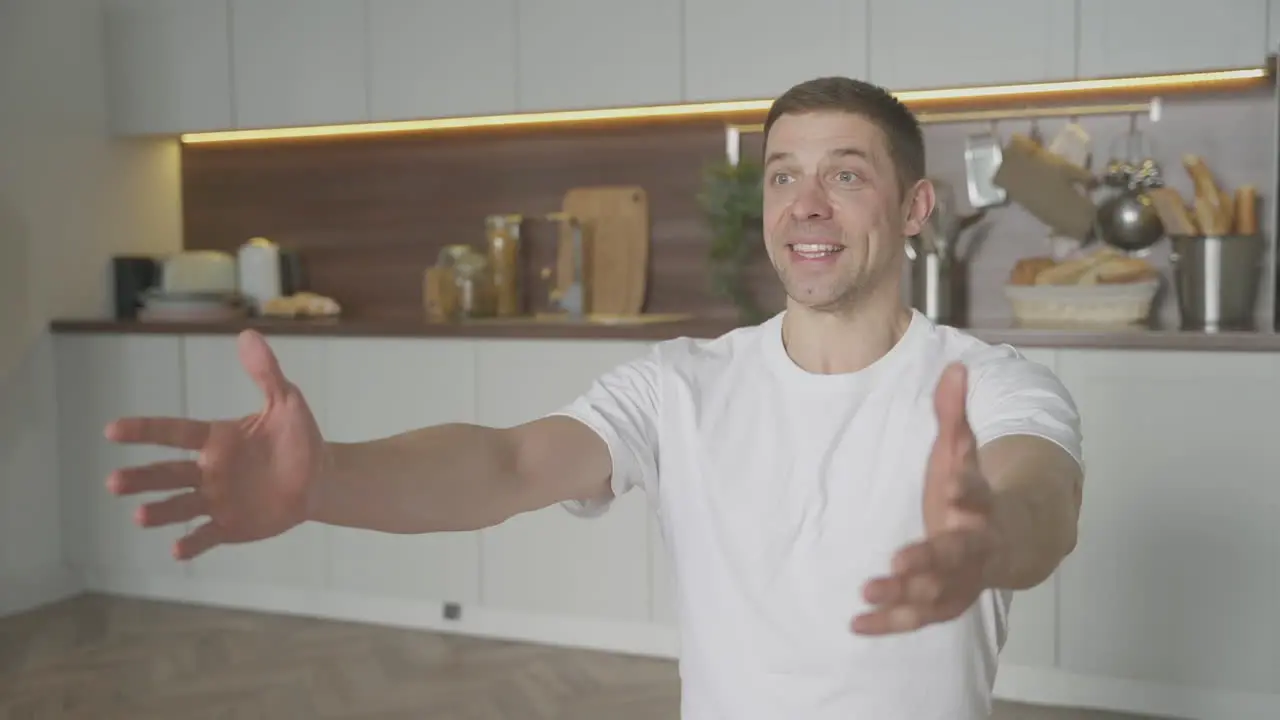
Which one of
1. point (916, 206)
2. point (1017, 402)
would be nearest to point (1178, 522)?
point (916, 206)

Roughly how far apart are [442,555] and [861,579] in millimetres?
2516

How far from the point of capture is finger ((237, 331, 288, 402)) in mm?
998

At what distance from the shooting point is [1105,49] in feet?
10.4

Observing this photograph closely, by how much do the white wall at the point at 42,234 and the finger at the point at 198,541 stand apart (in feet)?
11.2

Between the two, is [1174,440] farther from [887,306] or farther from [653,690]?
[887,306]

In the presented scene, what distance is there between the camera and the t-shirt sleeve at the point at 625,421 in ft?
4.79

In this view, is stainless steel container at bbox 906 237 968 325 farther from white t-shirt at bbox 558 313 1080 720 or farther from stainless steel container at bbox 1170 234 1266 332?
white t-shirt at bbox 558 313 1080 720

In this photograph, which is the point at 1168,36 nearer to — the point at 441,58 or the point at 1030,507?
the point at 441,58

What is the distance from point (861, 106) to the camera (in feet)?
4.83

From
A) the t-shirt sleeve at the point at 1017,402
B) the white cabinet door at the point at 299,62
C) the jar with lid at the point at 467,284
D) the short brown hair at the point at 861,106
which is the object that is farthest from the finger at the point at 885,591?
the white cabinet door at the point at 299,62

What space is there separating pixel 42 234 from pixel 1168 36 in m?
3.45

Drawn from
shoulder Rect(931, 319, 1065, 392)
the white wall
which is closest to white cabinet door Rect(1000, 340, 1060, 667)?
shoulder Rect(931, 319, 1065, 392)

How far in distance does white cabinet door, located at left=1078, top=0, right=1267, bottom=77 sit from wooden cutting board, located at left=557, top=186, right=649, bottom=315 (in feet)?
4.70

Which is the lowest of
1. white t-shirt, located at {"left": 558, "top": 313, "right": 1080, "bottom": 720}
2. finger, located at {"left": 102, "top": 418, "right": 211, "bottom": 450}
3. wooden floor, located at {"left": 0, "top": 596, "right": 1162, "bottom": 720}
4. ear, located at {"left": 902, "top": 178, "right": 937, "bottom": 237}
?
wooden floor, located at {"left": 0, "top": 596, "right": 1162, "bottom": 720}
